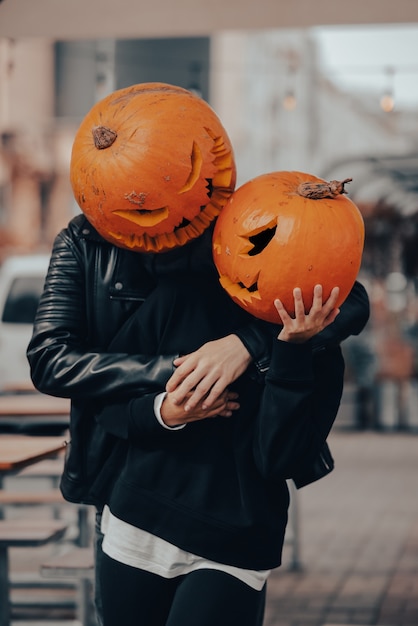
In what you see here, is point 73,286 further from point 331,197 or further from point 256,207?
point 331,197

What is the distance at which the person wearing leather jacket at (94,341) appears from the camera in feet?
7.79

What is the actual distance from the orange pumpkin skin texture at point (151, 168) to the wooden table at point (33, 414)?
3.21m

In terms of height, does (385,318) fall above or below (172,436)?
below

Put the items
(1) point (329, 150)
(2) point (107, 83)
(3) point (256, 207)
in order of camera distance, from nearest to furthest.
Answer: (3) point (256, 207), (2) point (107, 83), (1) point (329, 150)

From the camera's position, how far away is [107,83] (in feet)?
39.1

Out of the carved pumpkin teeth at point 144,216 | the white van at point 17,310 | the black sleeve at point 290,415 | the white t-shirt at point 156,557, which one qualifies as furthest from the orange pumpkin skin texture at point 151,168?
the white van at point 17,310

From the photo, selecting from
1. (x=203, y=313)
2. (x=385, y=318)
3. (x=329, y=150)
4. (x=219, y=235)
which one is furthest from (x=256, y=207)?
(x=329, y=150)

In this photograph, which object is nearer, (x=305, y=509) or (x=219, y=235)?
(x=219, y=235)

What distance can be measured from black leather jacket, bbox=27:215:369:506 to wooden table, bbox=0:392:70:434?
9.92 ft

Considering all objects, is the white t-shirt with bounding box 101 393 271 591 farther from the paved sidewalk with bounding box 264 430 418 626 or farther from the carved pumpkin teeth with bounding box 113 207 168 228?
the paved sidewalk with bounding box 264 430 418 626

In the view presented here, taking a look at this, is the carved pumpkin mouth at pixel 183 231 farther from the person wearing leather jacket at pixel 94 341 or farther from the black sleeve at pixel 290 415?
the black sleeve at pixel 290 415

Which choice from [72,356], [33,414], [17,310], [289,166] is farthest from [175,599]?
[289,166]

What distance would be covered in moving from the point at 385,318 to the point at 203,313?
12574mm

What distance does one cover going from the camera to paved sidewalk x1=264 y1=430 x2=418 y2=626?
542 cm
